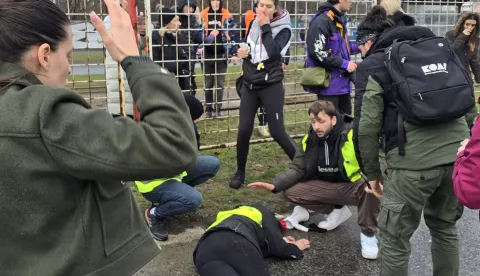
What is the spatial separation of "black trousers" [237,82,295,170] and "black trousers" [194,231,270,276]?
1.87 m

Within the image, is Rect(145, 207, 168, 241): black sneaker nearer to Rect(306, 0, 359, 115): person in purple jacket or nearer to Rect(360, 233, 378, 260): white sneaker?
Rect(360, 233, 378, 260): white sneaker

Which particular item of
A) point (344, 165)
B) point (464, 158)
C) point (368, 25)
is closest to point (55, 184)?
point (464, 158)

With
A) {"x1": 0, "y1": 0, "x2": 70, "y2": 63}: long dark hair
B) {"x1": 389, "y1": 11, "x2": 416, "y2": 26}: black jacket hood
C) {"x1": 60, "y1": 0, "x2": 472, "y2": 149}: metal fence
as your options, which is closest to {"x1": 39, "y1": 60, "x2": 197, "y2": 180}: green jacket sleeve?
{"x1": 0, "y1": 0, "x2": 70, "y2": 63}: long dark hair

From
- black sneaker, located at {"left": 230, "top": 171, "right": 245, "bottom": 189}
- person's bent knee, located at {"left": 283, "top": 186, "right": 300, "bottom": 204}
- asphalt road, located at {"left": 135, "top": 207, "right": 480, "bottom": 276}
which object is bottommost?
asphalt road, located at {"left": 135, "top": 207, "right": 480, "bottom": 276}

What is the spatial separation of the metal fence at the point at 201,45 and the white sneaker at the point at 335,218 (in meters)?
1.94

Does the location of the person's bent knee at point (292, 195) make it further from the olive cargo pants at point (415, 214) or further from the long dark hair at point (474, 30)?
the long dark hair at point (474, 30)

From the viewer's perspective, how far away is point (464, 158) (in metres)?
1.97

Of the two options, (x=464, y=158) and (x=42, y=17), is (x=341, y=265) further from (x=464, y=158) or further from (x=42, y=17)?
(x=42, y=17)

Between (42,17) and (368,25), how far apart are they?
2.31 meters

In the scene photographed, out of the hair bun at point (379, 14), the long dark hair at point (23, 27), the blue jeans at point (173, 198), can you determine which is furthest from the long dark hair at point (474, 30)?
the long dark hair at point (23, 27)

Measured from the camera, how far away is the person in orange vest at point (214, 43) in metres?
6.33

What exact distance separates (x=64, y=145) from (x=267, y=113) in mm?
3856

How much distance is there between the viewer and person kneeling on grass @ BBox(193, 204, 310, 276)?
2.96 m

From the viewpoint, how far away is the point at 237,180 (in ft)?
16.3
